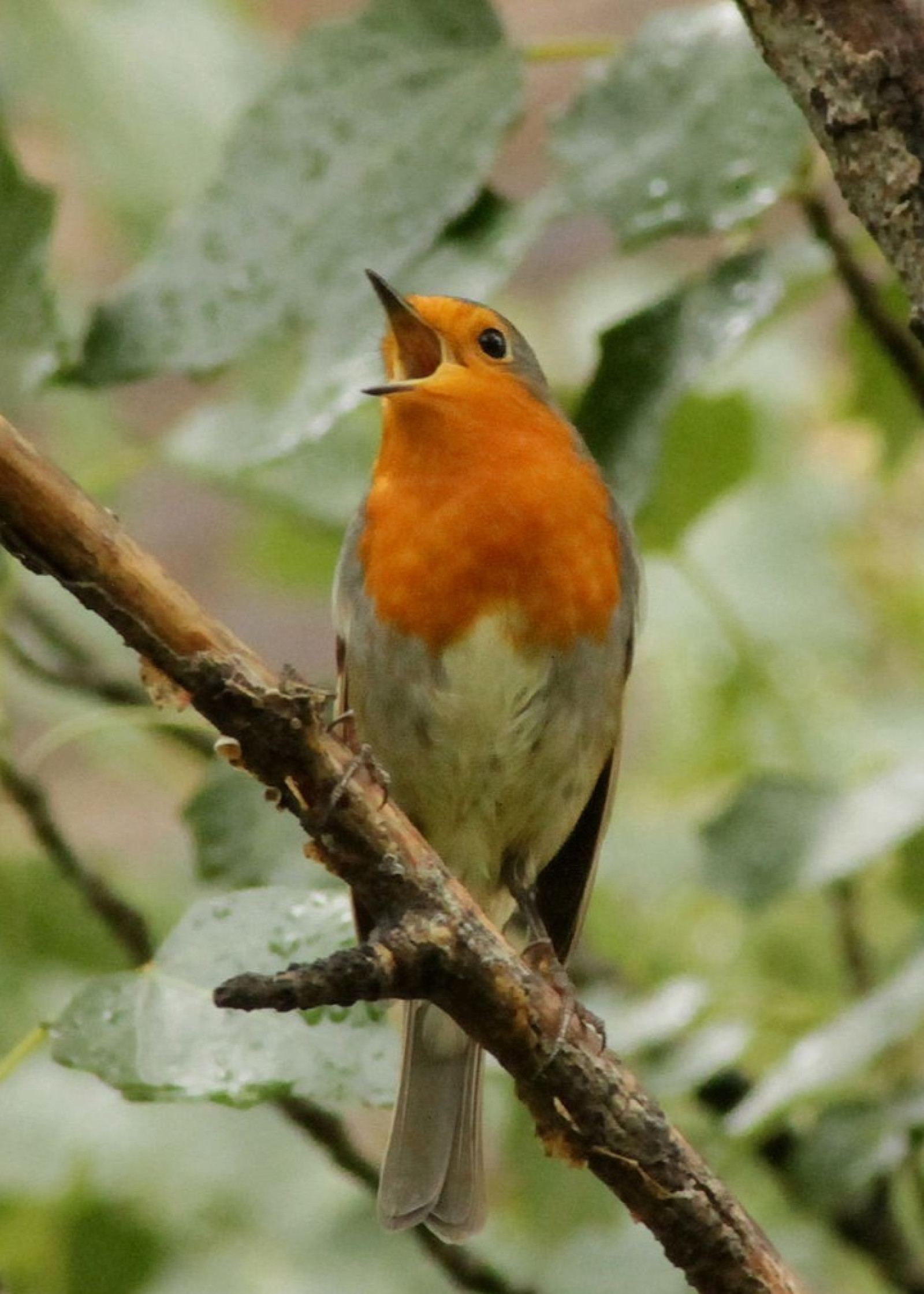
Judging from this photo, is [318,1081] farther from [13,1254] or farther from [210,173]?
[210,173]

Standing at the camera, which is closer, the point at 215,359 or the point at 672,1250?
the point at 672,1250

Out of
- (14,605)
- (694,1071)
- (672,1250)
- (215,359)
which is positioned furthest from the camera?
(14,605)

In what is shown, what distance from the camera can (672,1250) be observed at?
2029 millimetres

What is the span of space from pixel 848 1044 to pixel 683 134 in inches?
47.9

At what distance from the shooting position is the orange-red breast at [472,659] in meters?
2.91

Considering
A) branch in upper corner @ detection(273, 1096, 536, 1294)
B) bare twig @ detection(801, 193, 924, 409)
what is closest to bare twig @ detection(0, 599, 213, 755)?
branch in upper corner @ detection(273, 1096, 536, 1294)

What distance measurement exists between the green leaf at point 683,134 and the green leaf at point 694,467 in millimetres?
700

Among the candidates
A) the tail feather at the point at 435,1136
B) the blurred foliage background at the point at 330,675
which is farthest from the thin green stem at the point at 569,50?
the tail feather at the point at 435,1136


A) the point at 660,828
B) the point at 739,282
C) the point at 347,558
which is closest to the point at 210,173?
the point at 347,558

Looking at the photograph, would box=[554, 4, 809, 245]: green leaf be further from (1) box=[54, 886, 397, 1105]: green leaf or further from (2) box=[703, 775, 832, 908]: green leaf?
(1) box=[54, 886, 397, 1105]: green leaf

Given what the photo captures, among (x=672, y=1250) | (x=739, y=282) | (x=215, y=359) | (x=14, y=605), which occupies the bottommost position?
(x=14, y=605)

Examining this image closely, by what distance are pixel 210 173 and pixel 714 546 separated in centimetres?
161

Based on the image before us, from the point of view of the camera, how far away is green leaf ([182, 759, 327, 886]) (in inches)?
109

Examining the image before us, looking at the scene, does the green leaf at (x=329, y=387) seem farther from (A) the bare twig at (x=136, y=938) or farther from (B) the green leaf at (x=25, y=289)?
(A) the bare twig at (x=136, y=938)
